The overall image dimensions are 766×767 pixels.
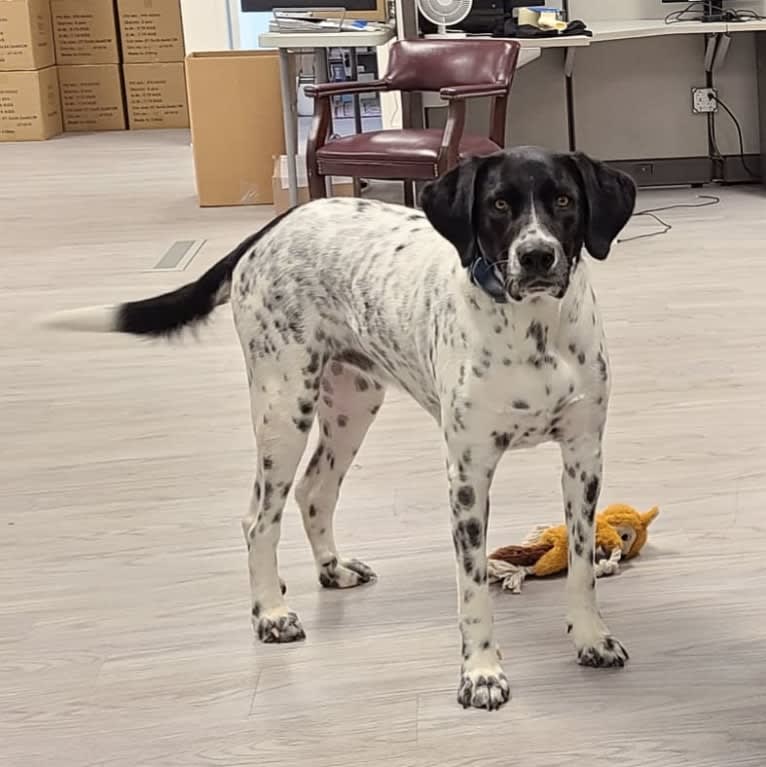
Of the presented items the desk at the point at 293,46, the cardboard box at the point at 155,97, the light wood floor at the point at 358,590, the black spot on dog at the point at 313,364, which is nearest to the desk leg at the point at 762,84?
the desk at the point at 293,46

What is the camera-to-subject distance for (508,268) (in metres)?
1.80

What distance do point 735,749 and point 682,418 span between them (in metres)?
1.44

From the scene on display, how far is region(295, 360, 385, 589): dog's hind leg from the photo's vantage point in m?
2.35

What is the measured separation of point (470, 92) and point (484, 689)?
318 cm

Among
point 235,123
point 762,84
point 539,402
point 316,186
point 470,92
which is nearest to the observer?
point 539,402

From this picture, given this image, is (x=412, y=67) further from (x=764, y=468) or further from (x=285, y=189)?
(x=764, y=468)

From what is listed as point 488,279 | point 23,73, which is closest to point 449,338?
point 488,279

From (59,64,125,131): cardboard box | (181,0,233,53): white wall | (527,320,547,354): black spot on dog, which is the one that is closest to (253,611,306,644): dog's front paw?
(527,320,547,354): black spot on dog

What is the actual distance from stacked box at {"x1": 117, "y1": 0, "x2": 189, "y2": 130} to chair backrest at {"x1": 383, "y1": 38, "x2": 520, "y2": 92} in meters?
5.43

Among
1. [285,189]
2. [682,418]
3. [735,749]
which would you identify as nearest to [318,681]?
[735,749]

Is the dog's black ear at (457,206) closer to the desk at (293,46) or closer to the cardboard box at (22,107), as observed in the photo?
the desk at (293,46)

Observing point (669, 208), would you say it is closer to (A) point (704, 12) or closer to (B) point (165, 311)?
(A) point (704, 12)

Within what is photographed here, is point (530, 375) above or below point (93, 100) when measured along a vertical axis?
above

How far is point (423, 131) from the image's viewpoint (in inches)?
199
